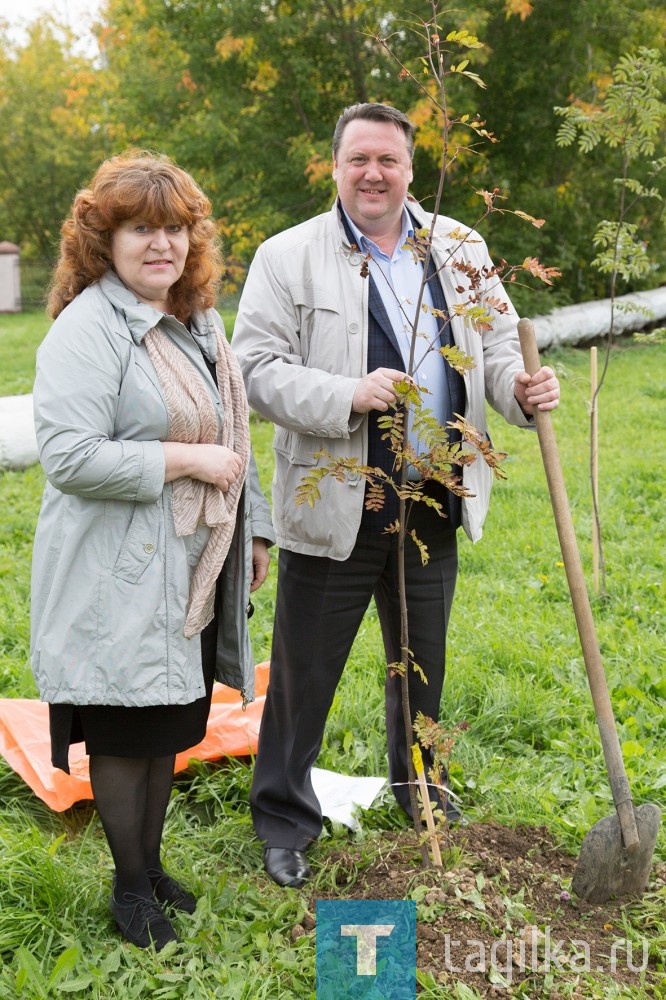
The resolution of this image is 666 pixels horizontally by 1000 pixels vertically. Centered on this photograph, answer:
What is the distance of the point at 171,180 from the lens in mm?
2418

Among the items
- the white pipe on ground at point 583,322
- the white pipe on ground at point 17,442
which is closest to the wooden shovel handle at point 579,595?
the white pipe on ground at point 17,442

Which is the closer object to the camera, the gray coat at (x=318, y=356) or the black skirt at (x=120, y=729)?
the black skirt at (x=120, y=729)

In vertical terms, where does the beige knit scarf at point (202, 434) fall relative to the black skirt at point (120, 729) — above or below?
above

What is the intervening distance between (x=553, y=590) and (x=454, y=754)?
1.63 m

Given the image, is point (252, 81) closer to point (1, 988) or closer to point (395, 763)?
point (395, 763)

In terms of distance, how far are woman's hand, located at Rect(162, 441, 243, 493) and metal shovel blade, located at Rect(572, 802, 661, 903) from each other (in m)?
1.39

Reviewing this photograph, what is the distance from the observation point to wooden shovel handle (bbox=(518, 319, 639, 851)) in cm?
260

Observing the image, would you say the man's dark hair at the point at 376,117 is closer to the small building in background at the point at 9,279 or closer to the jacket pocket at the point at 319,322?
the jacket pocket at the point at 319,322

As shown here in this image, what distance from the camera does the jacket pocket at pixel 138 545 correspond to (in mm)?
2361

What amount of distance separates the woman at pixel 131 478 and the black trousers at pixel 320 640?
47 cm

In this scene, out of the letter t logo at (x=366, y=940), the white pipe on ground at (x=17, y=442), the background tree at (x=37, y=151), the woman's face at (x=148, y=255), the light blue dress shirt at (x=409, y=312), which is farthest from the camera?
the background tree at (x=37, y=151)

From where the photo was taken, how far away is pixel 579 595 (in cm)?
263

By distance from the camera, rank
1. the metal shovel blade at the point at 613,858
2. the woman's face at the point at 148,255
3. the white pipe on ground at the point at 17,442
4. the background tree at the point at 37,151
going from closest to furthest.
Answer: the woman's face at the point at 148,255
the metal shovel blade at the point at 613,858
the white pipe on ground at the point at 17,442
the background tree at the point at 37,151

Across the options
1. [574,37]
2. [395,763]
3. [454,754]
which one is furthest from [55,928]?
[574,37]
